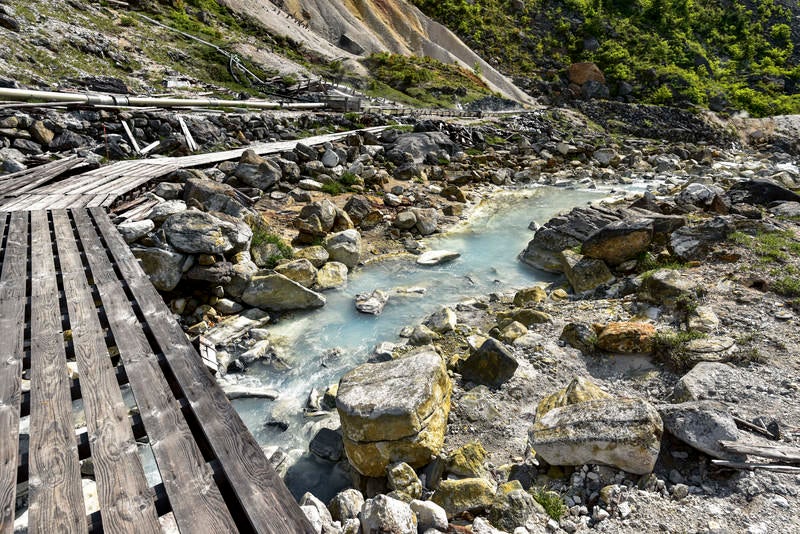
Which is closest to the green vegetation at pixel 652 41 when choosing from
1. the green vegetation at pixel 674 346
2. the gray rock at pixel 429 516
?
the green vegetation at pixel 674 346

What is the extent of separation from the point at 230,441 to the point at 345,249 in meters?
7.96

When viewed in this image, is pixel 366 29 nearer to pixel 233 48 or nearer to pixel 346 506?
pixel 233 48

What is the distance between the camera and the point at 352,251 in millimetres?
10984

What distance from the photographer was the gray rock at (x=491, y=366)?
6.11 metres

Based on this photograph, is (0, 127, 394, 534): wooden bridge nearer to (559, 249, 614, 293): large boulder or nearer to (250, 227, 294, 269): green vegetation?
(250, 227, 294, 269): green vegetation

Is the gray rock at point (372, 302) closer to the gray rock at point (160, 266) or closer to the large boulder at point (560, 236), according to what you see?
the gray rock at point (160, 266)

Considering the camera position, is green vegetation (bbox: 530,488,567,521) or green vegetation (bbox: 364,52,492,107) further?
green vegetation (bbox: 364,52,492,107)

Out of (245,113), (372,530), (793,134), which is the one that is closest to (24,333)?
(372,530)

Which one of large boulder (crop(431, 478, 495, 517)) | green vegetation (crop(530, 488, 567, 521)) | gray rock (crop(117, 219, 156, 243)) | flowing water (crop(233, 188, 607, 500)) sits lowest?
flowing water (crop(233, 188, 607, 500))

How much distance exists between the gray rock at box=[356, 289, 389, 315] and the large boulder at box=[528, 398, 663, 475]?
203 inches

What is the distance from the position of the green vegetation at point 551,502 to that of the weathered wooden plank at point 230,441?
2451mm

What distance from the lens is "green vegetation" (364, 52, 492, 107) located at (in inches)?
1821

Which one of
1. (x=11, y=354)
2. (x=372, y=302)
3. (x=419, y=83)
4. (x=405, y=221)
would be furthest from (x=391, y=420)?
(x=419, y=83)

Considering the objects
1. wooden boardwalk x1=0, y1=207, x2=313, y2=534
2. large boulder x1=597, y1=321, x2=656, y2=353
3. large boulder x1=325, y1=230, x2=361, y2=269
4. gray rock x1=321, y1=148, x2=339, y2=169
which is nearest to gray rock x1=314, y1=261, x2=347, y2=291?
large boulder x1=325, y1=230, x2=361, y2=269
